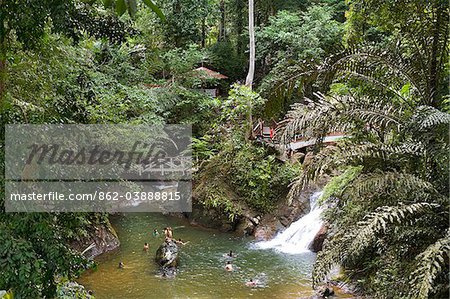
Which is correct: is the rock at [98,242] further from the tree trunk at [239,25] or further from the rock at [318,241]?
the tree trunk at [239,25]

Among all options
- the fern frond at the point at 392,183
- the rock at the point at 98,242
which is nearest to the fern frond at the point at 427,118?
the fern frond at the point at 392,183

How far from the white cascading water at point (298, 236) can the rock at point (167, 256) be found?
211cm

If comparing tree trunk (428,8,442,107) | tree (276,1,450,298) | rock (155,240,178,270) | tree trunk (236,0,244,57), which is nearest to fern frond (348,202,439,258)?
tree (276,1,450,298)

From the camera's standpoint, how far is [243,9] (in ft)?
63.4

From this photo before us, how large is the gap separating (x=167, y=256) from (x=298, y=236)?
3129 millimetres

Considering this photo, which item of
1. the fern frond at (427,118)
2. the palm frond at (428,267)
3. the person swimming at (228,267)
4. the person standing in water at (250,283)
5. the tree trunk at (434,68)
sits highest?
the tree trunk at (434,68)

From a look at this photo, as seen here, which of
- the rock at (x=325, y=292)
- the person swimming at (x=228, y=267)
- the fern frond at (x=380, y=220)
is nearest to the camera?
the fern frond at (x=380, y=220)

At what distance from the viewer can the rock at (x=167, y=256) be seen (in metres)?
8.70

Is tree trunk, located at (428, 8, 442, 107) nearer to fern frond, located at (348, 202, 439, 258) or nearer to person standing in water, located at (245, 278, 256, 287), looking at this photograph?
fern frond, located at (348, 202, 439, 258)

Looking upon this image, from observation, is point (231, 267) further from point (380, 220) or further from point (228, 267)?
point (380, 220)

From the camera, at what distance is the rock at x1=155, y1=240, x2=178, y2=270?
8695 mm

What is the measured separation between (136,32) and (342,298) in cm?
516

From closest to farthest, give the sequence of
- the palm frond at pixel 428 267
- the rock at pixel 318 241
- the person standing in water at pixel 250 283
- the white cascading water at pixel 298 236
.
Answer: the palm frond at pixel 428 267
the person standing in water at pixel 250 283
the rock at pixel 318 241
the white cascading water at pixel 298 236

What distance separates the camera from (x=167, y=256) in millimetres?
8789
